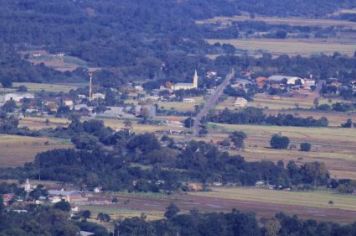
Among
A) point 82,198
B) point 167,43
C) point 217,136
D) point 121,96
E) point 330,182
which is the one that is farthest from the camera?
point 167,43

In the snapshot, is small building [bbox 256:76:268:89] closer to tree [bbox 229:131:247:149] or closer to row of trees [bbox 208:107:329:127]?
row of trees [bbox 208:107:329:127]

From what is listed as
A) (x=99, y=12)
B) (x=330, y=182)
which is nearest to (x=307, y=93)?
(x=330, y=182)

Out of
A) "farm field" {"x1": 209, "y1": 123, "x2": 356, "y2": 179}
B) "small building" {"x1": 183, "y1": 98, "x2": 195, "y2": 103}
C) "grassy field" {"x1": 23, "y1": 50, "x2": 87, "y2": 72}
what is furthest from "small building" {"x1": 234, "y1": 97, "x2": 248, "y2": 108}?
"grassy field" {"x1": 23, "y1": 50, "x2": 87, "y2": 72}

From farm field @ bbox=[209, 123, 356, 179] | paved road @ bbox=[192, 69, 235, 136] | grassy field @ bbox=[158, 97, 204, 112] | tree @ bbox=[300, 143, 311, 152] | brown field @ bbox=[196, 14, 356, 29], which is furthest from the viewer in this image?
brown field @ bbox=[196, 14, 356, 29]

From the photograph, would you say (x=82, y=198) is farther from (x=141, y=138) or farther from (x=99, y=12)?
(x=99, y=12)

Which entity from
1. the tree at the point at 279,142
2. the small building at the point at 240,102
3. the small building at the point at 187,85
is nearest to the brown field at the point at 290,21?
the small building at the point at 187,85
